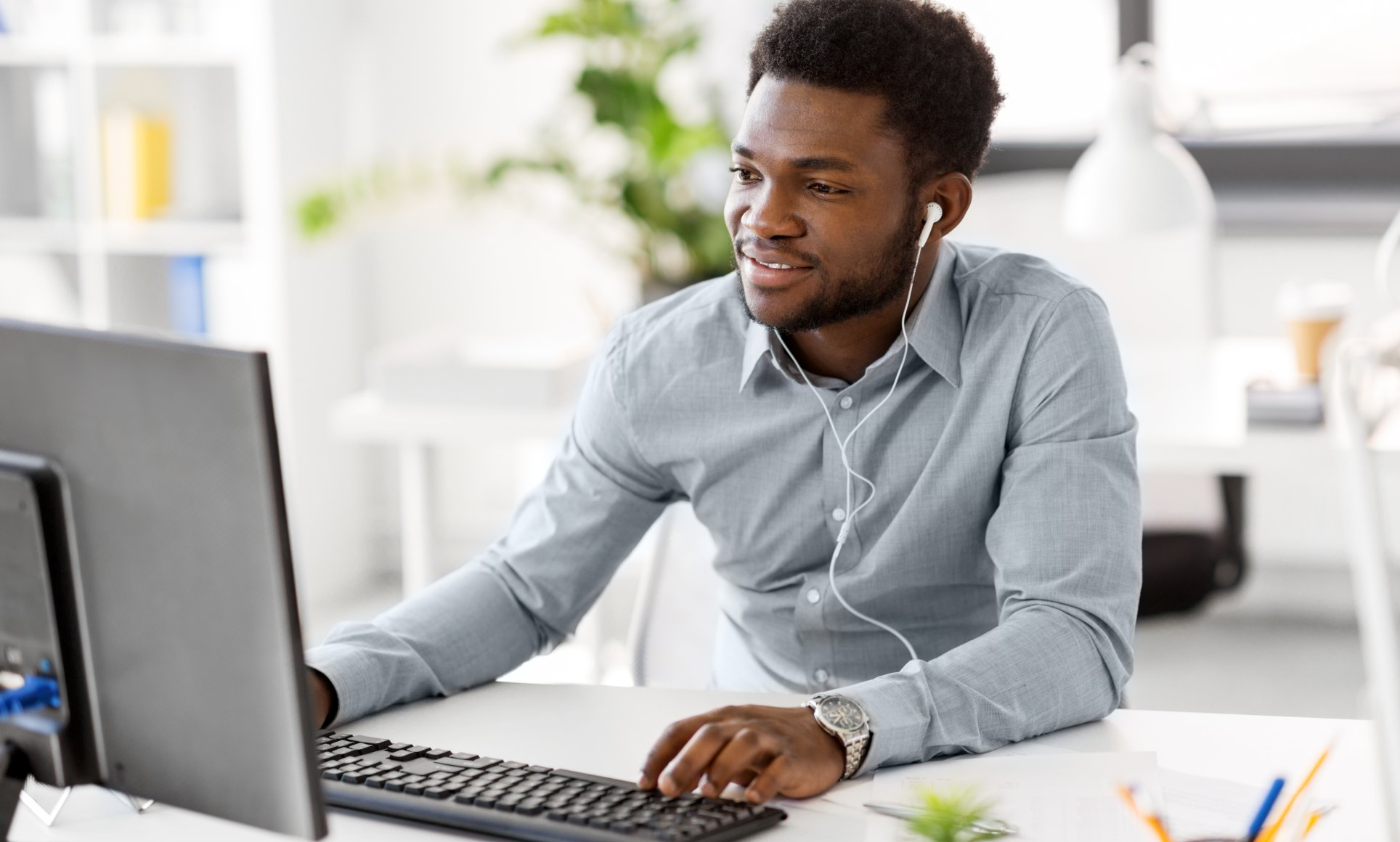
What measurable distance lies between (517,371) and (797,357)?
49.3 inches

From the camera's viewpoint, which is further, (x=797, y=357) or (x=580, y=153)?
(x=580, y=153)

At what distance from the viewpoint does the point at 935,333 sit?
1.51 m

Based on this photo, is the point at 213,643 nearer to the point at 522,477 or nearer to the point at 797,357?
the point at 797,357

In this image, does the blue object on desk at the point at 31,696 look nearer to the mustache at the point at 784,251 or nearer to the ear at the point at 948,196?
the mustache at the point at 784,251

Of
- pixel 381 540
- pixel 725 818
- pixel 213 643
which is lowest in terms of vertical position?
pixel 381 540

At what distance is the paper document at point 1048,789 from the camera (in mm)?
1062

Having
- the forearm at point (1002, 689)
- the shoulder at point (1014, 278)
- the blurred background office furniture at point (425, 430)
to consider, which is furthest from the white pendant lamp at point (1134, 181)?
the forearm at point (1002, 689)

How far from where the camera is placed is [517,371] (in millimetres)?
2777

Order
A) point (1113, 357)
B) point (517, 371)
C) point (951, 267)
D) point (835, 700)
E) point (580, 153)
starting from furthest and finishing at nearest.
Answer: point (580, 153) → point (517, 371) → point (951, 267) → point (1113, 357) → point (835, 700)

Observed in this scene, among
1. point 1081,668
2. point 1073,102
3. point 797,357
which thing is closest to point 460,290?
point 1073,102

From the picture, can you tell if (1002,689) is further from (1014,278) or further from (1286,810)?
(1014,278)

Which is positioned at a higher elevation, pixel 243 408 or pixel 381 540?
pixel 243 408

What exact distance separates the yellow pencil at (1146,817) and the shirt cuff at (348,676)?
60 centimetres

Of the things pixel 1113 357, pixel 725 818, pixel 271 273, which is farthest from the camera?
pixel 271 273
